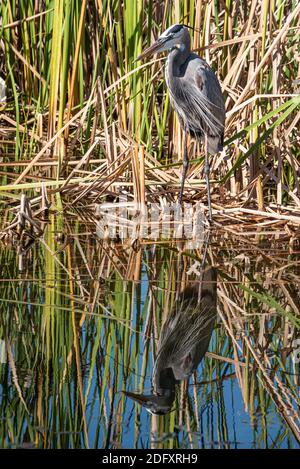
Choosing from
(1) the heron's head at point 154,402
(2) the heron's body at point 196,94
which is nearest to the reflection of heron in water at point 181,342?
(1) the heron's head at point 154,402

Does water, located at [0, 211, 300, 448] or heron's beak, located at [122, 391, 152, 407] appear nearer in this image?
water, located at [0, 211, 300, 448]

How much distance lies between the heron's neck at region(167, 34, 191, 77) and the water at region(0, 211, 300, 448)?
1104mm

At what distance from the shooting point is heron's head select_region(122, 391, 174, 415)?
257 cm

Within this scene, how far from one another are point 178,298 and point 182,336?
0.40m

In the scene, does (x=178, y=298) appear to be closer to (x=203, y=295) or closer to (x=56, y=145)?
(x=203, y=295)

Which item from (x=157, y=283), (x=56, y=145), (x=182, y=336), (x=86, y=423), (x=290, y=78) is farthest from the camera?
(x=56, y=145)

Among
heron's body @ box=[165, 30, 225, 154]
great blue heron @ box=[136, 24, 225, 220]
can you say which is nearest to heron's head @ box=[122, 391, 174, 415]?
great blue heron @ box=[136, 24, 225, 220]

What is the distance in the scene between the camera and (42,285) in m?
3.63

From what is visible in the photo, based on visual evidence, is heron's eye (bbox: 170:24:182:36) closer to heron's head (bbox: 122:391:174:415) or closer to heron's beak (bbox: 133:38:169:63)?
heron's beak (bbox: 133:38:169:63)

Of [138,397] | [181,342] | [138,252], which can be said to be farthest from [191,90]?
[138,397]

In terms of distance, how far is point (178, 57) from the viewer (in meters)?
5.06

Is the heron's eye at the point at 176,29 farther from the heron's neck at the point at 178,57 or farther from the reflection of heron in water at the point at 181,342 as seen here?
the reflection of heron in water at the point at 181,342

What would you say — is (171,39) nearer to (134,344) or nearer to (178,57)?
(178,57)

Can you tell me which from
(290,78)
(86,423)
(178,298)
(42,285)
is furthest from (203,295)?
(290,78)
